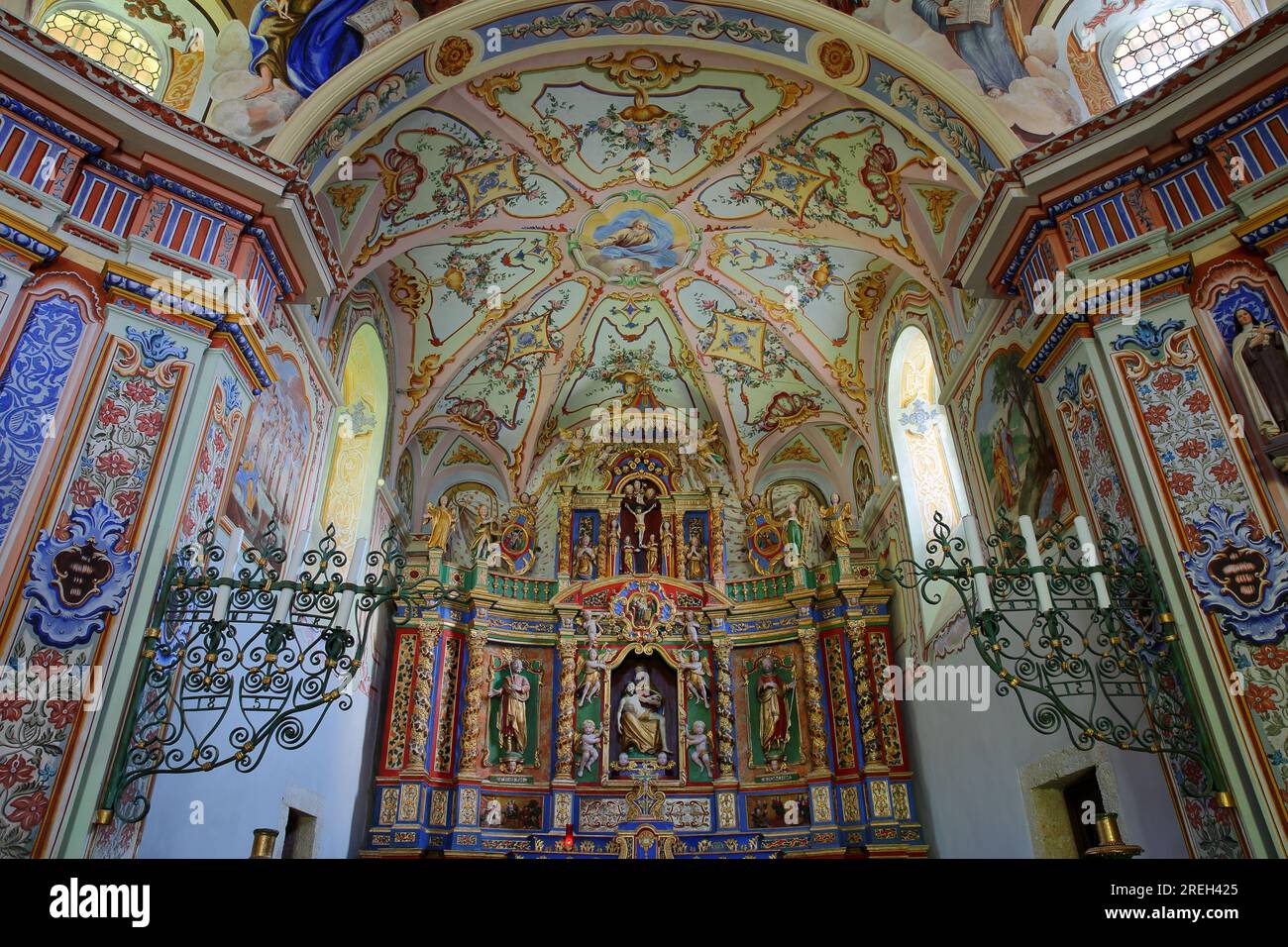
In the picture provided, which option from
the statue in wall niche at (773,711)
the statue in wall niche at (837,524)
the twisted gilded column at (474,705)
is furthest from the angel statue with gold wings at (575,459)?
the statue in wall niche at (773,711)

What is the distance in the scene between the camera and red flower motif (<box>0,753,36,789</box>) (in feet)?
14.7

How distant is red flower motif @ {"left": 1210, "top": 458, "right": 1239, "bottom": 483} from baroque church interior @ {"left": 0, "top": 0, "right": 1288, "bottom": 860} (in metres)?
0.05

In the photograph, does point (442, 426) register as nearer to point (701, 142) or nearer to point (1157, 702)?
point (701, 142)

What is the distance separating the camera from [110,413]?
18.2 ft

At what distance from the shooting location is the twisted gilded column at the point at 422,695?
11984 millimetres

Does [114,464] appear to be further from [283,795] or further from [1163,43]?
[1163,43]

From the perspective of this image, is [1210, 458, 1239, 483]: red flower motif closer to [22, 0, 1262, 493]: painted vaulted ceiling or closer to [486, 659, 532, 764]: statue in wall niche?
[22, 0, 1262, 493]: painted vaulted ceiling

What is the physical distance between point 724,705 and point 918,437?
496cm

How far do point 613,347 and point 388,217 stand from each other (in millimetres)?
5261

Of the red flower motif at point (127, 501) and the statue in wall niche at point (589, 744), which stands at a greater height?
the statue in wall niche at point (589, 744)

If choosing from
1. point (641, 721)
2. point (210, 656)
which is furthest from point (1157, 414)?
point (641, 721)

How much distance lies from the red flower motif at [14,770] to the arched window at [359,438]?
245 inches

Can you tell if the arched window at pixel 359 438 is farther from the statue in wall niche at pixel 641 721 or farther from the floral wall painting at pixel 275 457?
the statue in wall niche at pixel 641 721
